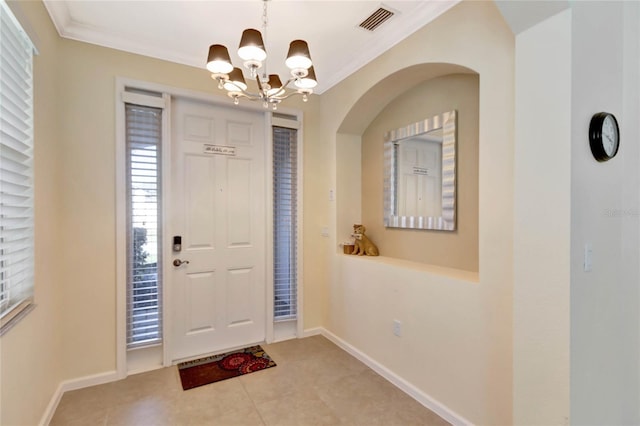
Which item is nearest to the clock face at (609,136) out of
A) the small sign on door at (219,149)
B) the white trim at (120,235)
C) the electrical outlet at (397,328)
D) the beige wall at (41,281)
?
the electrical outlet at (397,328)

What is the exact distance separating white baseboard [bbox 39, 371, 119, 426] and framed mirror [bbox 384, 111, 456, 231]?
268 cm

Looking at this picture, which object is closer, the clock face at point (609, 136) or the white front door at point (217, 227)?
the clock face at point (609, 136)

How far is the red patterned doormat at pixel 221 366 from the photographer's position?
8.13 ft

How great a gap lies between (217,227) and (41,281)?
4.31 feet

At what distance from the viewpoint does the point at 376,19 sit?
7.34 feet

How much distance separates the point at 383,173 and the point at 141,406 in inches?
107

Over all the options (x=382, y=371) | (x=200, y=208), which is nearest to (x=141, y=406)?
(x=200, y=208)

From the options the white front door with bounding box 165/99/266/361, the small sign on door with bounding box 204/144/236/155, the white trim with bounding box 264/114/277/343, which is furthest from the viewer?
the white trim with bounding box 264/114/277/343

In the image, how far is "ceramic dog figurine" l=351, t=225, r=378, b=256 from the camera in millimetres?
2989

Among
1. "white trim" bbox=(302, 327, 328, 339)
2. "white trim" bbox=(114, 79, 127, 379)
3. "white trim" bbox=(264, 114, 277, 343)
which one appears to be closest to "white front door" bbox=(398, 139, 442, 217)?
"white trim" bbox=(264, 114, 277, 343)

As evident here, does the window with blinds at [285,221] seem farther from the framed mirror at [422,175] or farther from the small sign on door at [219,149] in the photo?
the framed mirror at [422,175]

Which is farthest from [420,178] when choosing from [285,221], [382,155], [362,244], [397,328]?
[285,221]

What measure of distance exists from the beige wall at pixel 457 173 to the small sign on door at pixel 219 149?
4.64 feet

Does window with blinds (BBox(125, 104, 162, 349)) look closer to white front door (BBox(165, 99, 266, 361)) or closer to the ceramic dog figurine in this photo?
white front door (BBox(165, 99, 266, 361))
